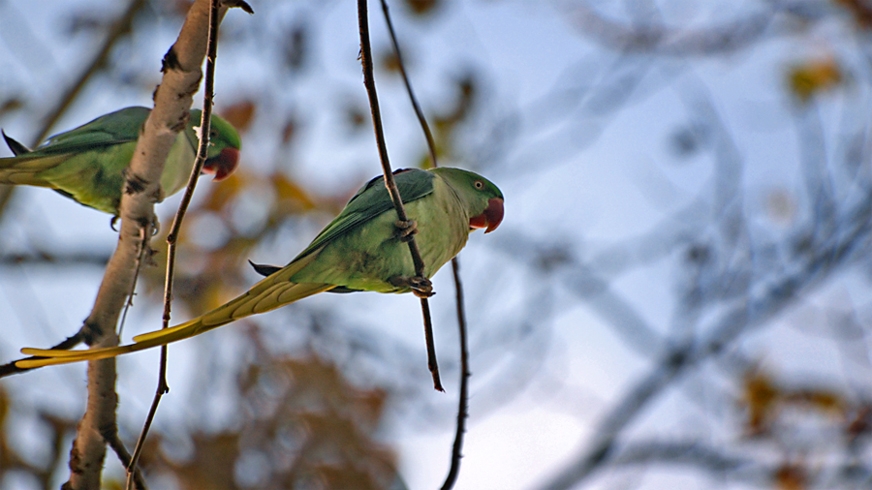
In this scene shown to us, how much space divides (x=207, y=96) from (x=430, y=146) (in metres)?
1.10

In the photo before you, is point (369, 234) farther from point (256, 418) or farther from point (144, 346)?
point (256, 418)

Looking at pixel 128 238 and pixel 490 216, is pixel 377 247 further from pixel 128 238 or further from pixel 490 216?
pixel 128 238

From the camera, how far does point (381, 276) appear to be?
2.57 metres

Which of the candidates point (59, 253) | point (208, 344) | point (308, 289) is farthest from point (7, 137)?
point (208, 344)

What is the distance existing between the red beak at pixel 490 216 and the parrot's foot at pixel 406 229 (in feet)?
1.90

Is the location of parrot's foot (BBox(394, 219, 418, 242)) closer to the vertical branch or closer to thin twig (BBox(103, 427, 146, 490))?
the vertical branch

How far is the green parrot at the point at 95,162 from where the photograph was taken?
3.17 meters

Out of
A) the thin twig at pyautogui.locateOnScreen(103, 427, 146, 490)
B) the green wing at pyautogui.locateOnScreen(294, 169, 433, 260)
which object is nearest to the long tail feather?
the green wing at pyautogui.locateOnScreen(294, 169, 433, 260)

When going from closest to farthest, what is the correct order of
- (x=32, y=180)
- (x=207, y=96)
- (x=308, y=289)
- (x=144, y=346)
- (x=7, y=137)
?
(x=207, y=96) → (x=144, y=346) → (x=308, y=289) → (x=7, y=137) → (x=32, y=180)

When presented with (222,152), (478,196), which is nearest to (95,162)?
(222,152)

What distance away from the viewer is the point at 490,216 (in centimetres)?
302

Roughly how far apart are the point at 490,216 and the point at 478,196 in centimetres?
10

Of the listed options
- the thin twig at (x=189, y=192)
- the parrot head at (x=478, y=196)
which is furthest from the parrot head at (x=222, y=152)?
the thin twig at (x=189, y=192)

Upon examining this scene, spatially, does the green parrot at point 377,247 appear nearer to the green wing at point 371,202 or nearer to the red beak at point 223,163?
the green wing at point 371,202
